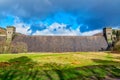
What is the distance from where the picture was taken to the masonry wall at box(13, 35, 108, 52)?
3474 inches

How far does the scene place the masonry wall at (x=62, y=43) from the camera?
290 feet

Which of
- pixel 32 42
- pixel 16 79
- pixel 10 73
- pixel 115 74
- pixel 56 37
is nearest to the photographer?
pixel 16 79

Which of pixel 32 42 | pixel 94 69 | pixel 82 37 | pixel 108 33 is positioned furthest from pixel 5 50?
pixel 94 69

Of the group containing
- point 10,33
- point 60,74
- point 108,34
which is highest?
point 10,33

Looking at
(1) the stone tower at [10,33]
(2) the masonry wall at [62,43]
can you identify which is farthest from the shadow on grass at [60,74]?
(1) the stone tower at [10,33]

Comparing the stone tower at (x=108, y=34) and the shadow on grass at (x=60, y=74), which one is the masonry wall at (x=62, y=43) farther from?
the shadow on grass at (x=60, y=74)

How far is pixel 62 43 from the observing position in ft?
302

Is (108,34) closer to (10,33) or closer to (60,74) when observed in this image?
(10,33)

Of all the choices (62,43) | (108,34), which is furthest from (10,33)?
(108,34)

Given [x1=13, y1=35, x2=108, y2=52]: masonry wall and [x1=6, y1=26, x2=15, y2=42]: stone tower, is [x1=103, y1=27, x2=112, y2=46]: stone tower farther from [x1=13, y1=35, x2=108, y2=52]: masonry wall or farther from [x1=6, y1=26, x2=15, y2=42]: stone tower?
[x1=6, y1=26, x2=15, y2=42]: stone tower

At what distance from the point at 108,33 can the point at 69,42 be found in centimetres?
1510

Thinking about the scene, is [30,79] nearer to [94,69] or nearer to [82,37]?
[94,69]

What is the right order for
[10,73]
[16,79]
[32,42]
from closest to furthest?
1. [16,79]
2. [10,73]
3. [32,42]

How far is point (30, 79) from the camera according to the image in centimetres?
2783
